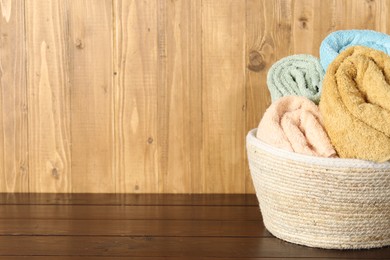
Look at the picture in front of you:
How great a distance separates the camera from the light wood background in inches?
68.9

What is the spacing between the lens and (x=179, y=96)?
1772 millimetres

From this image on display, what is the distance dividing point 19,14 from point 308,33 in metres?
0.76

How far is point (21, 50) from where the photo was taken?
5.75 feet

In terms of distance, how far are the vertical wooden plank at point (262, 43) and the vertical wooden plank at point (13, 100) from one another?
1.95ft

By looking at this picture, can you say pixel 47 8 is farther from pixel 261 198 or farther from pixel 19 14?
pixel 261 198

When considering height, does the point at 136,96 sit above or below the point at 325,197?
above

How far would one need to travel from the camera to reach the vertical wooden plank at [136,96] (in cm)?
175

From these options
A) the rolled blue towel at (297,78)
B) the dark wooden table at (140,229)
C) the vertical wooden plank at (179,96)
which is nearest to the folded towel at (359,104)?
the rolled blue towel at (297,78)

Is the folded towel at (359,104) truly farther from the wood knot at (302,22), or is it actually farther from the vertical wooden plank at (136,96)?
the vertical wooden plank at (136,96)

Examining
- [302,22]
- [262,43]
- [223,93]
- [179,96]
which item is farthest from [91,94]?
[302,22]

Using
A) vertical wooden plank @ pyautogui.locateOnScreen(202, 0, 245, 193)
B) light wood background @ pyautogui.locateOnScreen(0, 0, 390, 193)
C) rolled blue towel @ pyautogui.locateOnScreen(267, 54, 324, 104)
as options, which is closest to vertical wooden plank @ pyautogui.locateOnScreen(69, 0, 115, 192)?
light wood background @ pyautogui.locateOnScreen(0, 0, 390, 193)

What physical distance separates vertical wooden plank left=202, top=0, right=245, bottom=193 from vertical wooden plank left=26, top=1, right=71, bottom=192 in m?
0.37

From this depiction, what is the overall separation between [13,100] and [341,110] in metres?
0.90

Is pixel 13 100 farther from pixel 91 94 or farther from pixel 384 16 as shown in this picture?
pixel 384 16
